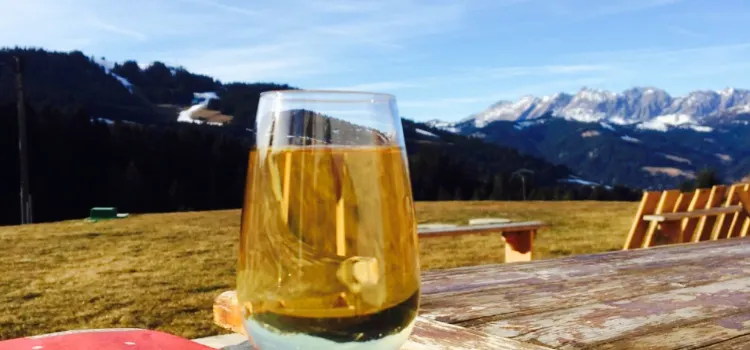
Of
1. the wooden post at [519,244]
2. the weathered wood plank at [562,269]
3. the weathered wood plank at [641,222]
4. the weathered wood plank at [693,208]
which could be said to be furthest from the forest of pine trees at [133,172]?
the weathered wood plank at [562,269]

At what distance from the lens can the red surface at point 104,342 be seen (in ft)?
2.75

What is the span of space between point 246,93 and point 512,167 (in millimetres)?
60732

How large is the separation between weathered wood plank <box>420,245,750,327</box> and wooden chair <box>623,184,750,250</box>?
4940 mm

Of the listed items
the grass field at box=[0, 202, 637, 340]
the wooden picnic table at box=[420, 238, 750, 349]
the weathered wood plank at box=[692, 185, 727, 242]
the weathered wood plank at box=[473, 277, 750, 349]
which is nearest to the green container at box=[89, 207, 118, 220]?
the grass field at box=[0, 202, 637, 340]

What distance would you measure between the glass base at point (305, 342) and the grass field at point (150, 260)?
576 centimetres

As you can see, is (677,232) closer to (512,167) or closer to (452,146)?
(512,167)

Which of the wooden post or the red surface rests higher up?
the red surface

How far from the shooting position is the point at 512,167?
117 metres

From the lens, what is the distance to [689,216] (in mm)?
7215

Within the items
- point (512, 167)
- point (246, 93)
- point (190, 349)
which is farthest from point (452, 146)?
point (190, 349)

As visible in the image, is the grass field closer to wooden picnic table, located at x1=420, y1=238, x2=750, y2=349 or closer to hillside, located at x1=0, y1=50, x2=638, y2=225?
wooden picnic table, located at x1=420, y1=238, x2=750, y2=349

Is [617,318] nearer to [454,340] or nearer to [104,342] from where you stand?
[454,340]

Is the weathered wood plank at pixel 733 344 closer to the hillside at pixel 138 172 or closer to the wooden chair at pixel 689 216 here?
the wooden chair at pixel 689 216

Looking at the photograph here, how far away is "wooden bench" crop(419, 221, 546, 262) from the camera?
7.25 meters
